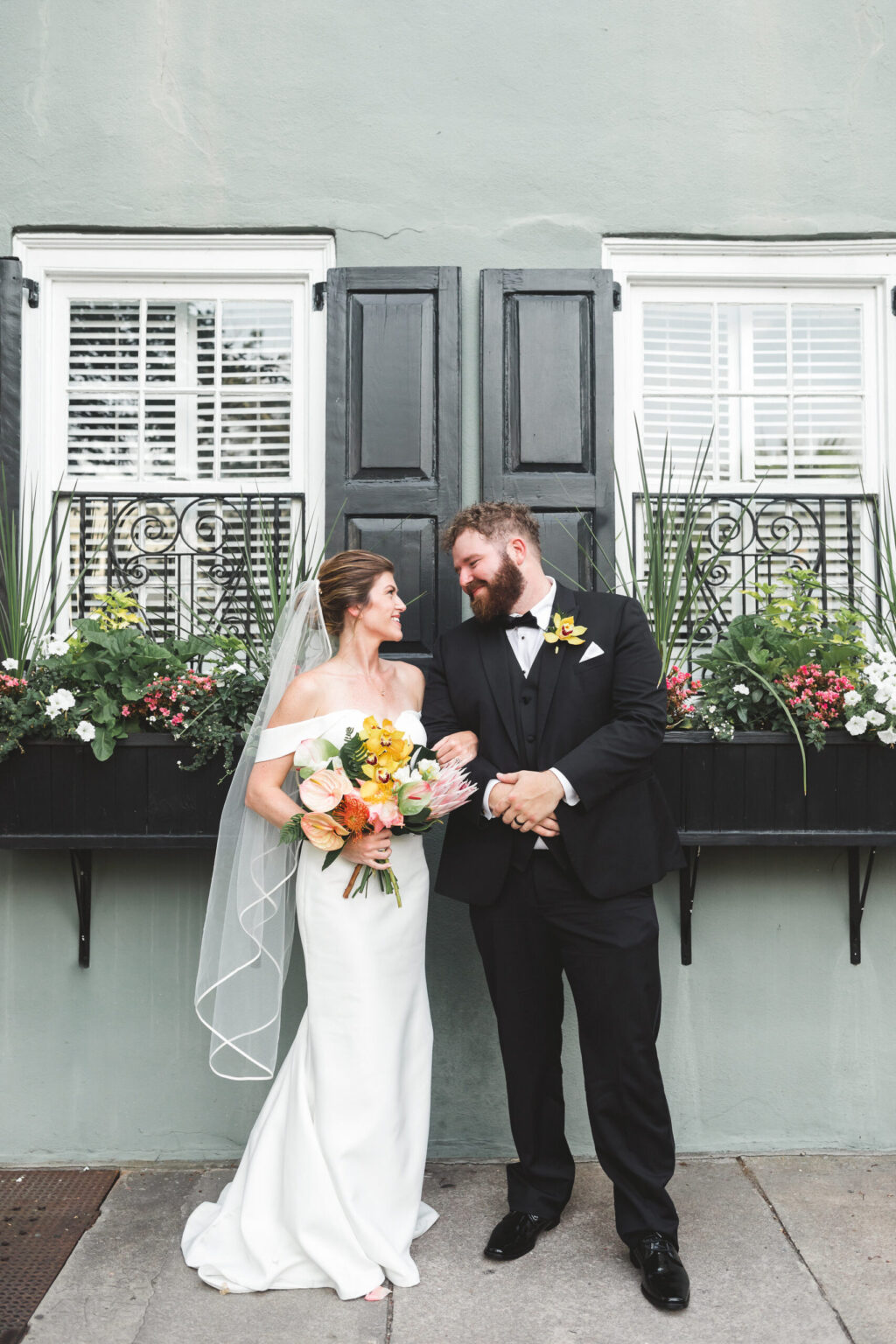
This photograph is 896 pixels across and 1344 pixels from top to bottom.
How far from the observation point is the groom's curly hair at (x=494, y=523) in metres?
3.08

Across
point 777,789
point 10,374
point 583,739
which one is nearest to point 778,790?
point 777,789

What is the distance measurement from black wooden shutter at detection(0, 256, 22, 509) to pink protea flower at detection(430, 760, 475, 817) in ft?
6.65

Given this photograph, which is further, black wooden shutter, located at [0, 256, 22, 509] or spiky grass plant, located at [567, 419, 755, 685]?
black wooden shutter, located at [0, 256, 22, 509]

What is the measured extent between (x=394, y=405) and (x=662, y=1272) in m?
2.86

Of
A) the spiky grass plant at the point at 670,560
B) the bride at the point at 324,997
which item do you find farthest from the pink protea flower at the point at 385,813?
the spiky grass plant at the point at 670,560

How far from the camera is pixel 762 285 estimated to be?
407cm

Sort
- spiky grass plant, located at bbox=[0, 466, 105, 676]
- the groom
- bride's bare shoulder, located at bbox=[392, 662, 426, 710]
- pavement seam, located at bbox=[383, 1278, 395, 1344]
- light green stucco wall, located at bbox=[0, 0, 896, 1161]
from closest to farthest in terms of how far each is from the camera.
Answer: pavement seam, located at bbox=[383, 1278, 395, 1344], the groom, bride's bare shoulder, located at bbox=[392, 662, 426, 710], spiky grass plant, located at bbox=[0, 466, 105, 676], light green stucco wall, located at bbox=[0, 0, 896, 1161]

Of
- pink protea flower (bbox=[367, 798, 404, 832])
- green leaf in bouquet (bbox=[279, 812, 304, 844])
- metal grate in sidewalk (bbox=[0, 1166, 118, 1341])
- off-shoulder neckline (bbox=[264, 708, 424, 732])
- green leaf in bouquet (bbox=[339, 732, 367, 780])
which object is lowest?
metal grate in sidewalk (bbox=[0, 1166, 118, 1341])

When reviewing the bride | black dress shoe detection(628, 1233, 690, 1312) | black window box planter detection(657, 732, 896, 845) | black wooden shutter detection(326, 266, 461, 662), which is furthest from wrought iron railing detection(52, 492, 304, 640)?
black dress shoe detection(628, 1233, 690, 1312)

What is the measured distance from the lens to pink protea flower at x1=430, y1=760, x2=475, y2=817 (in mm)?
2881

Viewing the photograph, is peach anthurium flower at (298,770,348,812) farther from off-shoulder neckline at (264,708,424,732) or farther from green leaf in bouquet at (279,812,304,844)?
off-shoulder neckline at (264,708,424,732)

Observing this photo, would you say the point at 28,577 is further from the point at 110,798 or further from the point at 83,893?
the point at 83,893

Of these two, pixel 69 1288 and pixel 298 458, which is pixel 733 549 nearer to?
pixel 298 458

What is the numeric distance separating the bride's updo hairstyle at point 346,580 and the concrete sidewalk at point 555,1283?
189cm
